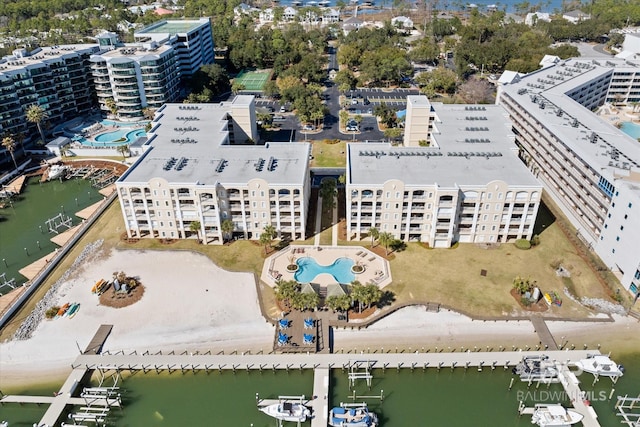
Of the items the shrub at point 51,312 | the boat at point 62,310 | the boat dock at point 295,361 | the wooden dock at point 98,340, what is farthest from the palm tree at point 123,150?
the boat dock at point 295,361

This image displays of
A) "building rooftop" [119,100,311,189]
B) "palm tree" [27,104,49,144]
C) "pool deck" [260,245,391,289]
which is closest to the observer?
"pool deck" [260,245,391,289]

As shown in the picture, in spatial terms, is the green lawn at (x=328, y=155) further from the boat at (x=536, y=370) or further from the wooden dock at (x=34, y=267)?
the boat at (x=536, y=370)

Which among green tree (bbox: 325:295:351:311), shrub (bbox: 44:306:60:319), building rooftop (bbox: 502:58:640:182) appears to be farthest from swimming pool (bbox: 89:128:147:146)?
building rooftop (bbox: 502:58:640:182)

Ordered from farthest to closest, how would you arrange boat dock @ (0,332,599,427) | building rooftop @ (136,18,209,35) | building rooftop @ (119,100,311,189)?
building rooftop @ (136,18,209,35)
building rooftop @ (119,100,311,189)
boat dock @ (0,332,599,427)

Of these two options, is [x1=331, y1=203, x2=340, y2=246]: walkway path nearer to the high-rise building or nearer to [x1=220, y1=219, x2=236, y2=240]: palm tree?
[x1=220, y1=219, x2=236, y2=240]: palm tree

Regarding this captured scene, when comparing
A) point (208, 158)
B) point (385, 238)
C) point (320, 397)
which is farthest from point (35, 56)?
point (320, 397)

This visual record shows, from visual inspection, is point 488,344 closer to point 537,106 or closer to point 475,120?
point 475,120

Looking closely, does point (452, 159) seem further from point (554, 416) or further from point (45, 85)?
point (45, 85)
